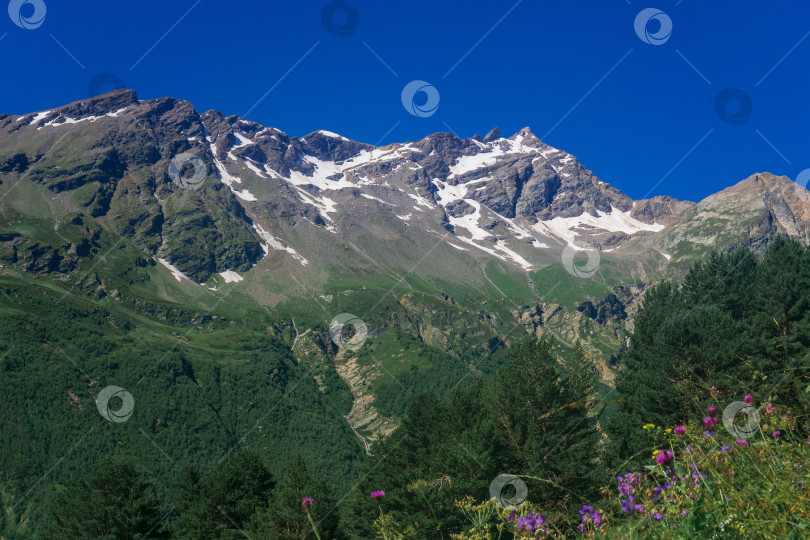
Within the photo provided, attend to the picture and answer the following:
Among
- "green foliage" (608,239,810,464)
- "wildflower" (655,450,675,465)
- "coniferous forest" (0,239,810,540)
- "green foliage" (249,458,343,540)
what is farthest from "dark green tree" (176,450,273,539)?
"wildflower" (655,450,675,465)

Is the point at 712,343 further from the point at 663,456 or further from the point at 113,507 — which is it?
the point at 113,507

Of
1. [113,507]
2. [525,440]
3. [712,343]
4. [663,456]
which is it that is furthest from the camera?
[113,507]

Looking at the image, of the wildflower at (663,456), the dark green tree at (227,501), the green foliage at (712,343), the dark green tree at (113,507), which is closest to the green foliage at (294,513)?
the dark green tree at (227,501)

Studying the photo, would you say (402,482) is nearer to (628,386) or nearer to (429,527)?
(429,527)

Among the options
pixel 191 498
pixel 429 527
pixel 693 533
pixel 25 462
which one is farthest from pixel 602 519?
pixel 25 462

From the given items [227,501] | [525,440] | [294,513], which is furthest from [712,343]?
[227,501]

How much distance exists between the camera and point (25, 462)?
170500mm

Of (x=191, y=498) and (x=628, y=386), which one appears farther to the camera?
(x=191, y=498)

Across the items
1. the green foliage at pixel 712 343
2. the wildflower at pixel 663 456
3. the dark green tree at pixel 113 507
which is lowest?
the dark green tree at pixel 113 507

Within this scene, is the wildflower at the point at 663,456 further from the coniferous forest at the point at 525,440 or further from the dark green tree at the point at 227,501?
the dark green tree at the point at 227,501

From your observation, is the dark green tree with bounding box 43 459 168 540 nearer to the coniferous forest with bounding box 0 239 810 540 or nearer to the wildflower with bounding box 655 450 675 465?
the coniferous forest with bounding box 0 239 810 540

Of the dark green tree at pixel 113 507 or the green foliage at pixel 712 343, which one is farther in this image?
the dark green tree at pixel 113 507

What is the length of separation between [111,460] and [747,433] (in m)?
A: 44.6

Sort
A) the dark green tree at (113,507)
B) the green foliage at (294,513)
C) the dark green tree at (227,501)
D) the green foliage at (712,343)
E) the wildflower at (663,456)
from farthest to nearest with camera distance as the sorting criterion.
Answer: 1. the dark green tree at (113,507)
2. the dark green tree at (227,501)
3. the green foliage at (294,513)
4. the green foliage at (712,343)
5. the wildflower at (663,456)
